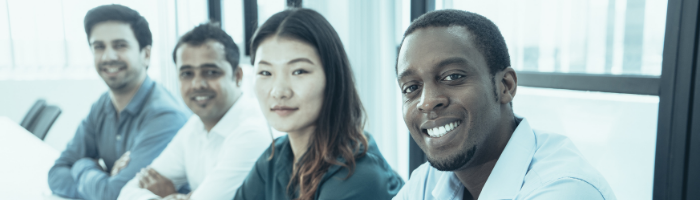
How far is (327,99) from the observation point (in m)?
1.21

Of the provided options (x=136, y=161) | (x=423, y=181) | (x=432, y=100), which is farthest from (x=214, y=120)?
(x=432, y=100)

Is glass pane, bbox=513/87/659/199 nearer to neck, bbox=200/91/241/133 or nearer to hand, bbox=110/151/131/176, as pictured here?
neck, bbox=200/91/241/133

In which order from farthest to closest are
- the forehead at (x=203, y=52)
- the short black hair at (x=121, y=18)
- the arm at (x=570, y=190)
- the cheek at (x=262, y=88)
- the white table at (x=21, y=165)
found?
the short black hair at (x=121, y=18)
the forehead at (x=203, y=52)
the white table at (x=21, y=165)
the cheek at (x=262, y=88)
the arm at (x=570, y=190)

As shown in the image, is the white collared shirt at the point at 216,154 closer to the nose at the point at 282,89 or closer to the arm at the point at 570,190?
the nose at the point at 282,89

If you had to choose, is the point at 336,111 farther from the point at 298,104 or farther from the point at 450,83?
the point at 450,83

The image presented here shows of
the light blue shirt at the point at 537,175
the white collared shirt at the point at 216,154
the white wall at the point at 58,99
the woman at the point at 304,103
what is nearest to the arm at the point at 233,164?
the white collared shirt at the point at 216,154

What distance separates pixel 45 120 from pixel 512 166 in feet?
6.37

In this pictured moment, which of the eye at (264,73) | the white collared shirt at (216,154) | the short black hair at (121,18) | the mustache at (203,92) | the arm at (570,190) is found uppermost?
the short black hair at (121,18)

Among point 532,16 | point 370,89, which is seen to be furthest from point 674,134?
point 370,89

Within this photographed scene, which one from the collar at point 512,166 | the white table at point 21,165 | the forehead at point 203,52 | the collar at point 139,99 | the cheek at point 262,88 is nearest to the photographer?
the collar at point 512,166

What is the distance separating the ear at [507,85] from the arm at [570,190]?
196 millimetres

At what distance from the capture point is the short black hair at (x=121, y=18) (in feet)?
5.63

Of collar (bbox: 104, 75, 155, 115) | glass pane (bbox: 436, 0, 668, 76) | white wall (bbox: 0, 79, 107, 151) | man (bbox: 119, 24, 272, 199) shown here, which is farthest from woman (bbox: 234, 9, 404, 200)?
white wall (bbox: 0, 79, 107, 151)

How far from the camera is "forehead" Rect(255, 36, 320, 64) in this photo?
1.19 meters
